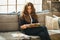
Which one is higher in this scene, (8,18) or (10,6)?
(10,6)

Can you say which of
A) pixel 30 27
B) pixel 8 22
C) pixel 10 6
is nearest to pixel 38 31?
pixel 30 27

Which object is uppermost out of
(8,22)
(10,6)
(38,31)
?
(10,6)

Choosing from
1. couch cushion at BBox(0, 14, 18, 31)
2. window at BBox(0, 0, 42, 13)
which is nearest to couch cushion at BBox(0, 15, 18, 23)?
couch cushion at BBox(0, 14, 18, 31)

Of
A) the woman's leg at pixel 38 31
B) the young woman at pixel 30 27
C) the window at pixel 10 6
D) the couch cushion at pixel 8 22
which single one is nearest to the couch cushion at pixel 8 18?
the couch cushion at pixel 8 22

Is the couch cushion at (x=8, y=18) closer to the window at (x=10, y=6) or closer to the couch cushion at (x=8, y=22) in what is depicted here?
the couch cushion at (x=8, y=22)

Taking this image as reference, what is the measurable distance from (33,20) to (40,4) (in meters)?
1.09

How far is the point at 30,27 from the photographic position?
3785 millimetres

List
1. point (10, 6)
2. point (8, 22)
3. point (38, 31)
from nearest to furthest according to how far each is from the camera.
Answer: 1. point (38, 31)
2. point (8, 22)
3. point (10, 6)

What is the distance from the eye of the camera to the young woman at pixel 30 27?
3.62 metres

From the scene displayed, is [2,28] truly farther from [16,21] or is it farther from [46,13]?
[46,13]

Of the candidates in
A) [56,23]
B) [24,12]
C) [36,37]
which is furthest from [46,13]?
[36,37]

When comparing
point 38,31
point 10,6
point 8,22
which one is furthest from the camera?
point 10,6

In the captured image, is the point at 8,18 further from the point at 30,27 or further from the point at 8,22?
the point at 30,27

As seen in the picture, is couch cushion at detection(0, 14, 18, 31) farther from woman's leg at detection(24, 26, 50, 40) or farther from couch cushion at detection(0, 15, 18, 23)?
woman's leg at detection(24, 26, 50, 40)
